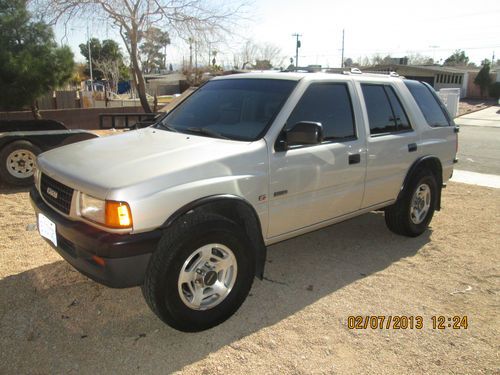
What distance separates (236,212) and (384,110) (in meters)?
2.21

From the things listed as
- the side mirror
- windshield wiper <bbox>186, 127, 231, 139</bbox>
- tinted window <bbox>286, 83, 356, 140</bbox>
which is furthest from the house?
the side mirror

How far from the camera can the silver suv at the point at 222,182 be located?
277 centimetres

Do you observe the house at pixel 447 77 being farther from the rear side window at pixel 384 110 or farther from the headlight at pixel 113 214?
the headlight at pixel 113 214

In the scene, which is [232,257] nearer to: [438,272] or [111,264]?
[111,264]

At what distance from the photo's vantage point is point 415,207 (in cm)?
519

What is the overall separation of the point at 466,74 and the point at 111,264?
54.3 meters

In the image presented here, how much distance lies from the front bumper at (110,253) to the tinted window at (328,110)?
1562 millimetres

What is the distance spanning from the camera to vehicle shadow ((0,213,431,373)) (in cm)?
292

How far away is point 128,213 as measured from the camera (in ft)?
8.75

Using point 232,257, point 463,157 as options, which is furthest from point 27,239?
point 463,157

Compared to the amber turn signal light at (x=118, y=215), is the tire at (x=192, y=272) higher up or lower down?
lower down

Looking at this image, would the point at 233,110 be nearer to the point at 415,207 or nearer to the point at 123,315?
the point at 123,315

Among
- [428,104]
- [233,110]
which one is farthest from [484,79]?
[233,110]

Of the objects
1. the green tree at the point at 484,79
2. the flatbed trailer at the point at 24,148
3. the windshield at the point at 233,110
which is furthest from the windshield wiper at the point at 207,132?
the green tree at the point at 484,79
